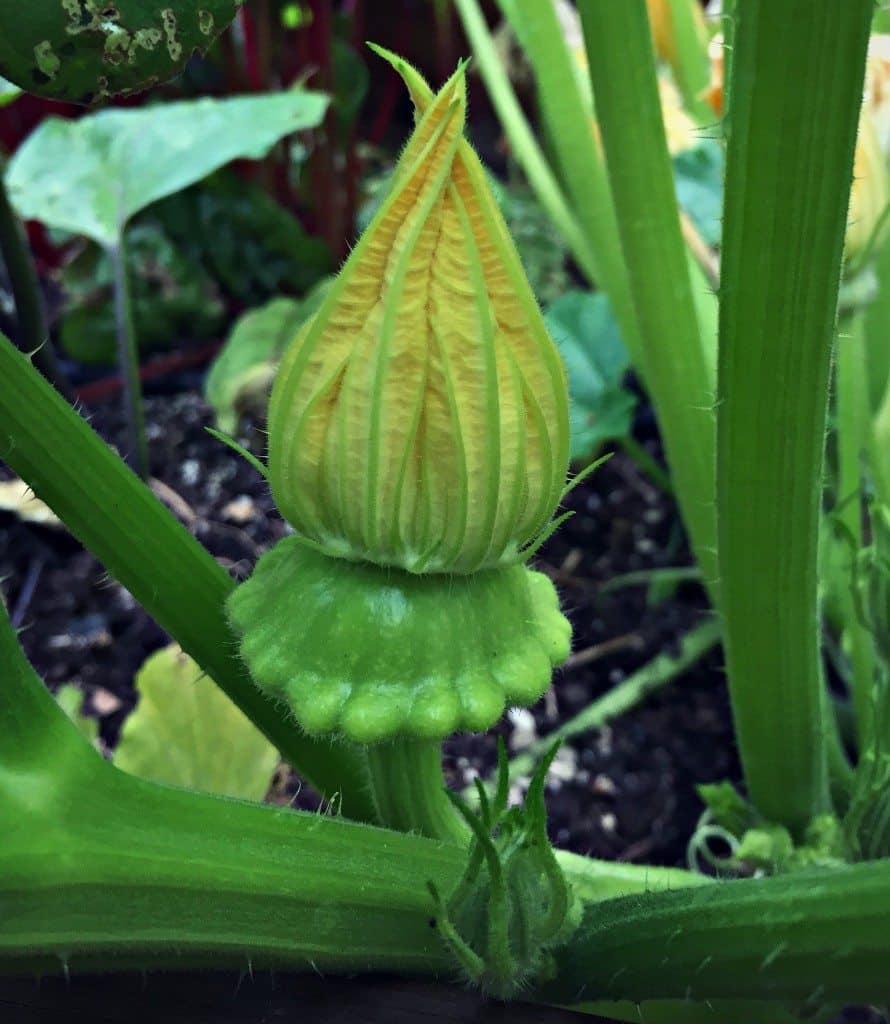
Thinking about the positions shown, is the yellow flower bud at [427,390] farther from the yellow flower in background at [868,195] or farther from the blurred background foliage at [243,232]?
the blurred background foliage at [243,232]

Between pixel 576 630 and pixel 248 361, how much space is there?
693mm

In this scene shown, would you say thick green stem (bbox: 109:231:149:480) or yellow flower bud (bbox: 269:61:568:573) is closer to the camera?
yellow flower bud (bbox: 269:61:568:573)

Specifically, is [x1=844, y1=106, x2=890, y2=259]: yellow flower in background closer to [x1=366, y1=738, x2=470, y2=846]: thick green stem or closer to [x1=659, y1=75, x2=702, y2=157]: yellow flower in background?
[x1=659, y1=75, x2=702, y2=157]: yellow flower in background

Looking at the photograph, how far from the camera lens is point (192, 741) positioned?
1.13 m

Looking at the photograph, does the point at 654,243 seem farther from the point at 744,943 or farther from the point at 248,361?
the point at 248,361

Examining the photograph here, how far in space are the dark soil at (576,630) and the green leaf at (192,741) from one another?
0.15 m

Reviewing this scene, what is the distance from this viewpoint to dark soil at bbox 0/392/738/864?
132 cm

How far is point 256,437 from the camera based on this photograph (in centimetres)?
179

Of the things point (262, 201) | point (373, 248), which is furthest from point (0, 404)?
point (262, 201)

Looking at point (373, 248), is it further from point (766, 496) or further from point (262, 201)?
point (262, 201)

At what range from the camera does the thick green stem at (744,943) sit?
506 mm

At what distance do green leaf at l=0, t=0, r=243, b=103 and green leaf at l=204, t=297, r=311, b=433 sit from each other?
1.27 meters

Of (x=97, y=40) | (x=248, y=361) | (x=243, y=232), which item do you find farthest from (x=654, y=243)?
(x=243, y=232)

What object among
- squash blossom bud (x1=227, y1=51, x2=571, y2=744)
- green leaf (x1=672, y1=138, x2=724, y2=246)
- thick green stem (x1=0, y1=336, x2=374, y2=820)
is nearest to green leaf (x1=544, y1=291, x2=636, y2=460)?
green leaf (x1=672, y1=138, x2=724, y2=246)
